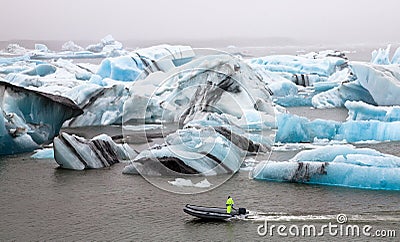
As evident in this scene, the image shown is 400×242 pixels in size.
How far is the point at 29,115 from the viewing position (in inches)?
802

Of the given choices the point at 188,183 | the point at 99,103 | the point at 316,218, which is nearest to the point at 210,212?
the point at 316,218

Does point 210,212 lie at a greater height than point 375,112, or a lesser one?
lesser

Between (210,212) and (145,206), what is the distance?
Answer: 1.62 meters

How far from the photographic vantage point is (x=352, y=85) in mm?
26891

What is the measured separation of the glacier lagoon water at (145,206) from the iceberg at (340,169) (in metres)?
0.21

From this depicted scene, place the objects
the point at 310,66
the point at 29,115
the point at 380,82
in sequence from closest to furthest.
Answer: the point at 29,115, the point at 380,82, the point at 310,66

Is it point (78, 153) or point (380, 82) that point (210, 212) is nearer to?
point (78, 153)

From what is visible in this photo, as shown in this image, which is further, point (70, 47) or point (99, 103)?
point (70, 47)

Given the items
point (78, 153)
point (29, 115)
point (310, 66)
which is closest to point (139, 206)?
point (78, 153)

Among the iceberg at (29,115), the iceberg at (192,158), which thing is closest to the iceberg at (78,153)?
the iceberg at (192,158)

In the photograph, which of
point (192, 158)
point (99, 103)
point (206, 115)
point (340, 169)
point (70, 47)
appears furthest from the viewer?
point (70, 47)

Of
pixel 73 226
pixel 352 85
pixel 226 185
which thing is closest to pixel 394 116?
pixel 352 85

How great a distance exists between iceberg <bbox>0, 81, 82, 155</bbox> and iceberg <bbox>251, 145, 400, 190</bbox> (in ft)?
25.2

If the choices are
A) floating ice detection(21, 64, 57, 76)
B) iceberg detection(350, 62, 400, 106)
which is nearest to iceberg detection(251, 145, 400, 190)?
iceberg detection(350, 62, 400, 106)
